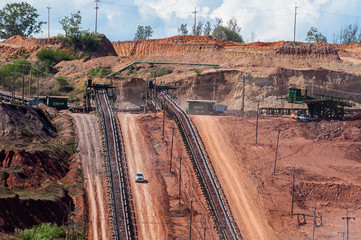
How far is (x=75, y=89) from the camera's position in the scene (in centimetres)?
11312

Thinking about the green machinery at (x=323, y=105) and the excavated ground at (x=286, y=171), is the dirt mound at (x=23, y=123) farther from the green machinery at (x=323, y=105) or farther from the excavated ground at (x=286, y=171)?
the green machinery at (x=323, y=105)

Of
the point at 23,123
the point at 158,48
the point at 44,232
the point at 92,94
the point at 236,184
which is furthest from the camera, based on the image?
the point at 158,48

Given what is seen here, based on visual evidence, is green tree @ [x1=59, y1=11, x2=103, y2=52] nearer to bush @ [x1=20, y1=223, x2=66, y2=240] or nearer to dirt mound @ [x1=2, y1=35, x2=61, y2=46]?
dirt mound @ [x1=2, y1=35, x2=61, y2=46]

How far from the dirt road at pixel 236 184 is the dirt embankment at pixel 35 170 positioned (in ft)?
54.0

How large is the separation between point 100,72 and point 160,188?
59.4m

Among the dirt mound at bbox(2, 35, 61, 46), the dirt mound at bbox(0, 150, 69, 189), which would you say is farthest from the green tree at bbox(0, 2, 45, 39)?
the dirt mound at bbox(0, 150, 69, 189)

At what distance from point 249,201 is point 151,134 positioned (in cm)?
1951

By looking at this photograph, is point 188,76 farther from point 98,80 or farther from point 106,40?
point 106,40

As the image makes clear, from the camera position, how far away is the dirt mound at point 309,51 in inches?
4801

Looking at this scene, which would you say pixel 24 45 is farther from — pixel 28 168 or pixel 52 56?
pixel 28 168

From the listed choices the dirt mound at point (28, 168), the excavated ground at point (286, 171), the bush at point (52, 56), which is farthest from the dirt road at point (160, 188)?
the bush at point (52, 56)

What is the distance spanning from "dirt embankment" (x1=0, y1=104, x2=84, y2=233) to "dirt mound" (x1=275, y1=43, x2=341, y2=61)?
187 feet

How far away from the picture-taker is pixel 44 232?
159 ft

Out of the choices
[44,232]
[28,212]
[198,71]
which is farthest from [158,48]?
[44,232]
